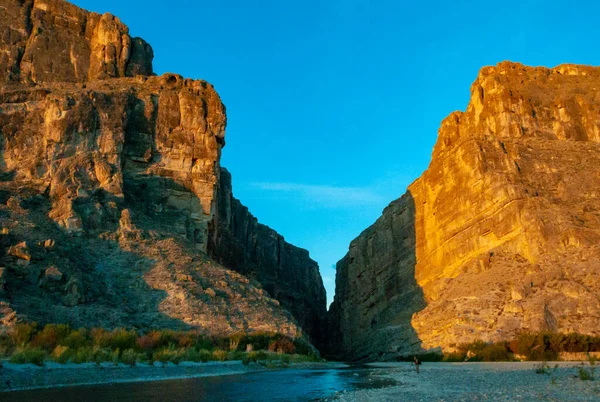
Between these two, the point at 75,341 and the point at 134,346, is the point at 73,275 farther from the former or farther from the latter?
the point at 75,341

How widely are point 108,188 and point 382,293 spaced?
4359 centimetres

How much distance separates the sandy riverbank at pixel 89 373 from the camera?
16875 mm

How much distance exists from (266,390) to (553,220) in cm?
3943

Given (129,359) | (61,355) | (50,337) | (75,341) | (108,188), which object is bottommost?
(129,359)

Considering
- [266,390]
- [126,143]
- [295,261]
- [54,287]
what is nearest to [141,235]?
[54,287]

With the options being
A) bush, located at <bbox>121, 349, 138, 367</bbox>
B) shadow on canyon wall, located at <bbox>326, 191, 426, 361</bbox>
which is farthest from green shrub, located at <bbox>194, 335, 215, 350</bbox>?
shadow on canyon wall, located at <bbox>326, 191, 426, 361</bbox>

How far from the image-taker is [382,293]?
7769 cm

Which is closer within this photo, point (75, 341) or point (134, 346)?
point (75, 341)

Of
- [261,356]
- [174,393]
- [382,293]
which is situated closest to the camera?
[174,393]

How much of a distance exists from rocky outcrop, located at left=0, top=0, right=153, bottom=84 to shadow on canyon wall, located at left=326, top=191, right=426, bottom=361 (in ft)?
139

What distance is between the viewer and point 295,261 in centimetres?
12362

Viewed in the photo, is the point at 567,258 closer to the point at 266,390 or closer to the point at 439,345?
the point at 439,345

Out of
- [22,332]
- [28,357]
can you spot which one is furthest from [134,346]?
[28,357]

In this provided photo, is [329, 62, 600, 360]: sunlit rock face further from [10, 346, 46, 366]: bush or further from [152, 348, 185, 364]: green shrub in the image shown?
[10, 346, 46, 366]: bush
